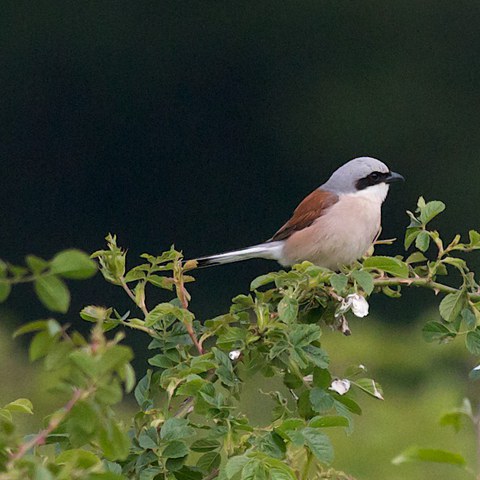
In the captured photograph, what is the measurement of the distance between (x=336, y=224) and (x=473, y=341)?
5.68ft

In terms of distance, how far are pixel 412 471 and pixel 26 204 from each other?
1474cm

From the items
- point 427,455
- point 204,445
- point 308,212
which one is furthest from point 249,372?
point 308,212

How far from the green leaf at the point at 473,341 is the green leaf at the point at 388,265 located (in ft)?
0.42

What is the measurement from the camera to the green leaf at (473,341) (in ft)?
5.66

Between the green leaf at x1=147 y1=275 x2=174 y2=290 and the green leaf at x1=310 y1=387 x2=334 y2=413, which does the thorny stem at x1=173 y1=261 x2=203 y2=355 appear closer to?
the green leaf at x1=147 y1=275 x2=174 y2=290

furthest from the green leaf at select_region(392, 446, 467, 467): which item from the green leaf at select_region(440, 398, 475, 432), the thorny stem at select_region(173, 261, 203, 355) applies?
the thorny stem at select_region(173, 261, 203, 355)

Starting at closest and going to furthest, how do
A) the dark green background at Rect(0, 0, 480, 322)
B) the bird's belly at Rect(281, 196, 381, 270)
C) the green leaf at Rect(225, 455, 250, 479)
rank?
the green leaf at Rect(225, 455, 250, 479) → the bird's belly at Rect(281, 196, 381, 270) → the dark green background at Rect(0, 0, 480, 322)

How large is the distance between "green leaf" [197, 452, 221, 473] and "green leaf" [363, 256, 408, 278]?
36cm

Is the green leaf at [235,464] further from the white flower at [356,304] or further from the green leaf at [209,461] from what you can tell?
the white flower at [356,304]

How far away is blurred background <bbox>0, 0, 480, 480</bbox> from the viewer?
17.0 meters

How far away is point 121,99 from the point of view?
18781 mm

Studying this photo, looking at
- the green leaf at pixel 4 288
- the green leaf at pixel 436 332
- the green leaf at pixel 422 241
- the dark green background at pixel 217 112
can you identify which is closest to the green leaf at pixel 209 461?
the green leaf at pixel 436 332

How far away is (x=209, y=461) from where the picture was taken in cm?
161

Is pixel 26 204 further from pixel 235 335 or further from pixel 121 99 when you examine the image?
pixel 235 335
